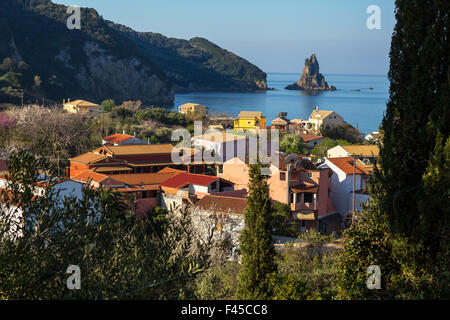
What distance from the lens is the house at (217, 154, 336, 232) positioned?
22.7m

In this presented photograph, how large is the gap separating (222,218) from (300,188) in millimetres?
6204

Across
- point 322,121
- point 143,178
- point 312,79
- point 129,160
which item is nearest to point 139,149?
point 129,160

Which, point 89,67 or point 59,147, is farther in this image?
point 89,67

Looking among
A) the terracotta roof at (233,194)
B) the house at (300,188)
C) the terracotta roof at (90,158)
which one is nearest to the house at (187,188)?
the terracotta roof at (233,194)

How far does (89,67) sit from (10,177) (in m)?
88.3

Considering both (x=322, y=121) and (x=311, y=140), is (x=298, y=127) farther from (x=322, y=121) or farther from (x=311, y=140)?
(x=311, y=140)

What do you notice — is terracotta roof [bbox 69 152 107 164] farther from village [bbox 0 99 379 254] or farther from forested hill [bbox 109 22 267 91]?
forested hill [bbox 109 22 267 91]

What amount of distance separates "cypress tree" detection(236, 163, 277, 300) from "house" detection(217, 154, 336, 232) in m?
11.1

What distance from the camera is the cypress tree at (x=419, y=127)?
573 centimetres

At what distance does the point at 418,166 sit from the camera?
6.03 meters

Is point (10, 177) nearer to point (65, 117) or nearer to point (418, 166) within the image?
point (418, 166)

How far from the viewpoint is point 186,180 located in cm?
2317
